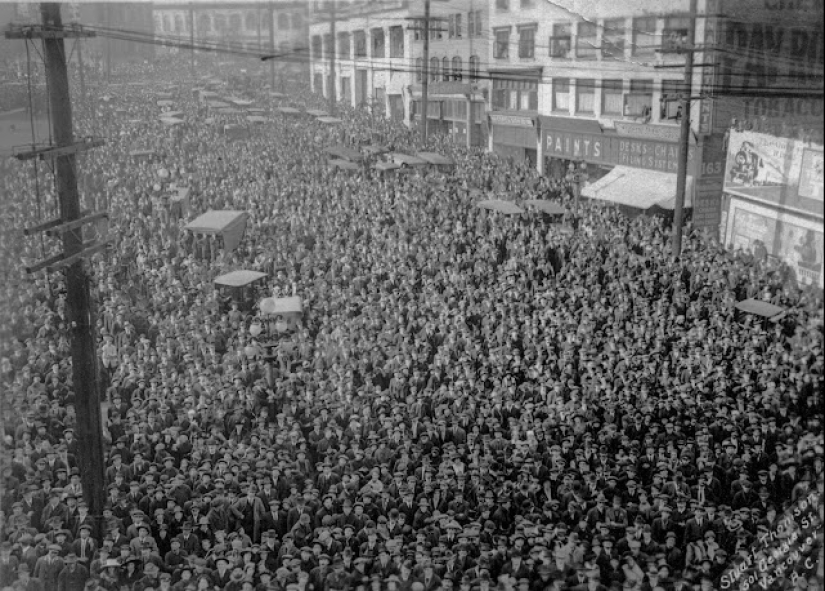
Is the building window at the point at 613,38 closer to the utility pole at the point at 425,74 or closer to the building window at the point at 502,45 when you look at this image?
the building window at the point at 502,45

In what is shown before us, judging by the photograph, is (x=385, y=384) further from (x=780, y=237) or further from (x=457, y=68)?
(x=780, y=237)

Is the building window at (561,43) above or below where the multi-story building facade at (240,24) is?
below

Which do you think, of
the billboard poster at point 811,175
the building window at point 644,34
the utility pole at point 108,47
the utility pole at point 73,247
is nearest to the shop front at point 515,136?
the building window at point 644,34

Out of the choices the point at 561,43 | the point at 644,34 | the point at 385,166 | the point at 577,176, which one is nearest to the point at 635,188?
the point at 577,176

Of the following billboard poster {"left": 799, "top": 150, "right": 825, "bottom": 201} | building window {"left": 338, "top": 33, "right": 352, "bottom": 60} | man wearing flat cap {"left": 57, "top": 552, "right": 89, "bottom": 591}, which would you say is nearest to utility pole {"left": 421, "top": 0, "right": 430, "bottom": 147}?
building window {"left": 338, "top": 33, "right": 352, "bottom": 60}

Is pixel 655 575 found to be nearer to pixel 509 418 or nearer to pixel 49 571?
pixel 509 418

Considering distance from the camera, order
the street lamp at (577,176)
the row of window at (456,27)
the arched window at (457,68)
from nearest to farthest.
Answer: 1. the row of window at (456,27)
2. the arched window at (457,68)
3. the street lamp at (577,176)
